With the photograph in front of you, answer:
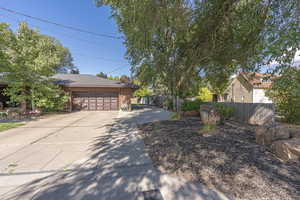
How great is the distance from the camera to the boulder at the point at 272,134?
3.63m

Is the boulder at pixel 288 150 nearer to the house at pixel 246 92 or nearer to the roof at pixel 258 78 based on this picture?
the roof at pixel 258 78

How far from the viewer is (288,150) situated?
9.64 ft

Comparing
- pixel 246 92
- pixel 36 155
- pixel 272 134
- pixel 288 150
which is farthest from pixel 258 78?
pixel 246 92

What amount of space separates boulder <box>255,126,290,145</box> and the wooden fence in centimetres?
345

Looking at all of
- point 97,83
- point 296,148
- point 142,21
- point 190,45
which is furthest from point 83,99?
point 296,148

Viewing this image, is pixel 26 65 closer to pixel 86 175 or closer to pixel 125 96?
pixel 125 96

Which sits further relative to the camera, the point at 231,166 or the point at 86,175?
the point at 231,166

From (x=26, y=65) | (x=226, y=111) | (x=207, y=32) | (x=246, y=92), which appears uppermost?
(x=207, y=32)

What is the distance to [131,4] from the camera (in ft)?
14.9

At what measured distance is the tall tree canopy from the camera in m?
3.31

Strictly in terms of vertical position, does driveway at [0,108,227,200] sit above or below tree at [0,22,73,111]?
below

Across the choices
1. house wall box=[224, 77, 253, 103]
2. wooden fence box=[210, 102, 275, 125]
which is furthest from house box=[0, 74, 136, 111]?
house wall box=[224, 77, 253, 103]

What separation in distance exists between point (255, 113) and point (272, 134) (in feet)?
13.0

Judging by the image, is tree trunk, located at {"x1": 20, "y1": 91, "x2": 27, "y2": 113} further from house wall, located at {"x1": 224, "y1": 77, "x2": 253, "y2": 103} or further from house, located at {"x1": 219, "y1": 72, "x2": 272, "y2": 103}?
house wall, located at {"x1": 224, "y1": 77, "x2": 253, "y2": 103}
